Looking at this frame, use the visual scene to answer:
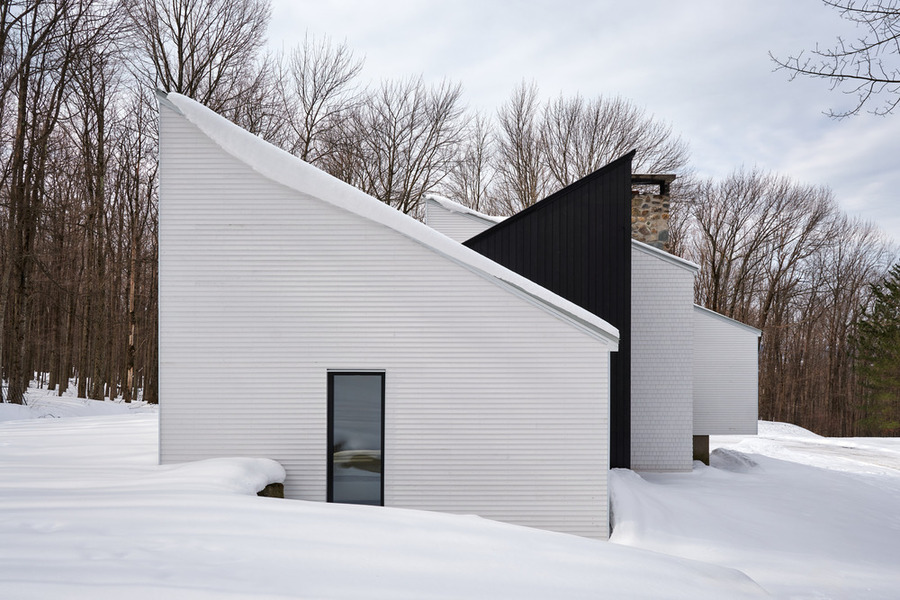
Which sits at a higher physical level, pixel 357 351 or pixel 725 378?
pixel 357 351

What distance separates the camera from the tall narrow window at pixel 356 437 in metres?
6.85

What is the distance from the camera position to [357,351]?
271 inches

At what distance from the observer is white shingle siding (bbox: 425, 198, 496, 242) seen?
13258mm

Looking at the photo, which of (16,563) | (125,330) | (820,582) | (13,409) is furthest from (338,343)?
(125,330)

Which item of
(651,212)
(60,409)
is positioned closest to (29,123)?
(60,409)

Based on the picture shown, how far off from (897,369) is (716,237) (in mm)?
8976

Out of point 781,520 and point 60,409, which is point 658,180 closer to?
point 781,520

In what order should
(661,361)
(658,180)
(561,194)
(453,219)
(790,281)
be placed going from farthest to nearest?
(790,281) < (453,219) < (658,180) < (661,361) < (561,194)

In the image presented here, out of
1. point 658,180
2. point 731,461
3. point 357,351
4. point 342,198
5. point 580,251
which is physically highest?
point 658,180

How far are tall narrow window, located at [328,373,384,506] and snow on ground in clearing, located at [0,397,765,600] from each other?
6.70 feet

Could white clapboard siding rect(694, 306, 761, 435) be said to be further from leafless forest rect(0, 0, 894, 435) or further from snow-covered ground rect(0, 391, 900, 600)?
leafless forest rect(0, 0, 894, 435)

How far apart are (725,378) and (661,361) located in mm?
2440

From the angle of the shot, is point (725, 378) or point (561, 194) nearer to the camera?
point (561, 194)

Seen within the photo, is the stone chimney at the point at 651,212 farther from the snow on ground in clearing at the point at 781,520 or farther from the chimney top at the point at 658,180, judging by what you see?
the snow on ground in clearing at the point at 781,520
